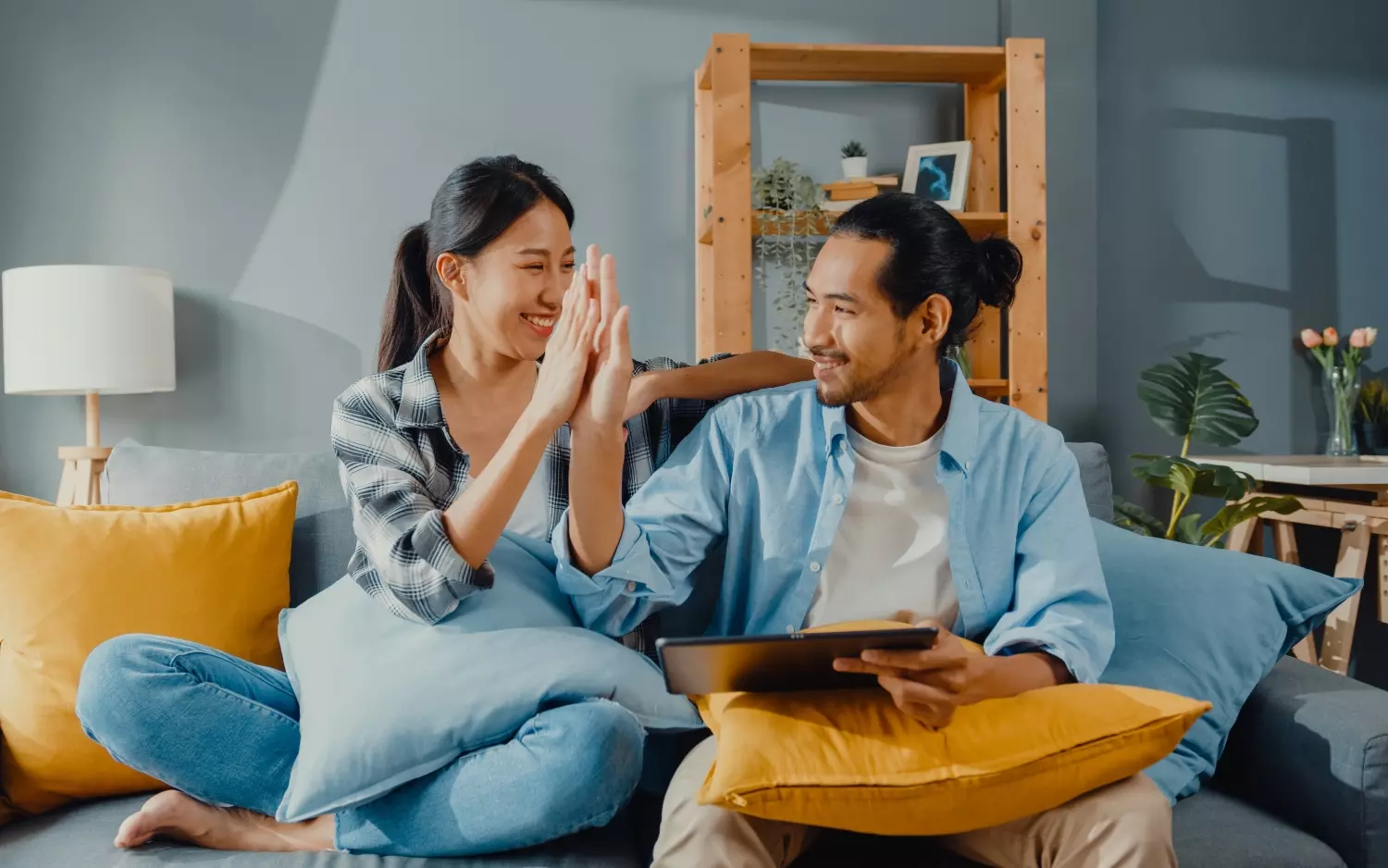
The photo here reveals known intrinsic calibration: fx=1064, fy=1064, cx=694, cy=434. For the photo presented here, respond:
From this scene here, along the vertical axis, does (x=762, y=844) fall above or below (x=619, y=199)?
below

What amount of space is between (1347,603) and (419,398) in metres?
2.82

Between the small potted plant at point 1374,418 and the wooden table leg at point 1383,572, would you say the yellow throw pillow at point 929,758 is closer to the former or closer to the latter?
the wooden table leg at point 1383,572

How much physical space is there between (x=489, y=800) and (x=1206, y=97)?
3.76 meters

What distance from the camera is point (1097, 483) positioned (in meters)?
1.87

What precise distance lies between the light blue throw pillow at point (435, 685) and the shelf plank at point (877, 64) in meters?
2.44

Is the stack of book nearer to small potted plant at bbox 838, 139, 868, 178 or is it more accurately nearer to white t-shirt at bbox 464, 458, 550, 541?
small potted plant at bbox 838, 139, 868, 178

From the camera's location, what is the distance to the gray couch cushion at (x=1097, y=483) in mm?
1864

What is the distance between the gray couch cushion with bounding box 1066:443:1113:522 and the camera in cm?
186

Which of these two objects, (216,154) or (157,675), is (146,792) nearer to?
(157,675)

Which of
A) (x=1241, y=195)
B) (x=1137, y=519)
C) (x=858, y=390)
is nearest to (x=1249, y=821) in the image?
(x=858, y=390)

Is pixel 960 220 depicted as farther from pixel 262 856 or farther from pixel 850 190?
pixel 262 856

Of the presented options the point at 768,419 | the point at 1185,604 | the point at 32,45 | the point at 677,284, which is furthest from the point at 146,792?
the point at 32,45

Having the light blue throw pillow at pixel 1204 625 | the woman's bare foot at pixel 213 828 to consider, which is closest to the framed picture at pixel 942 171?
the light blue throw pillow at pixel 1204 625

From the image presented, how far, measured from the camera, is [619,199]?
371cm
